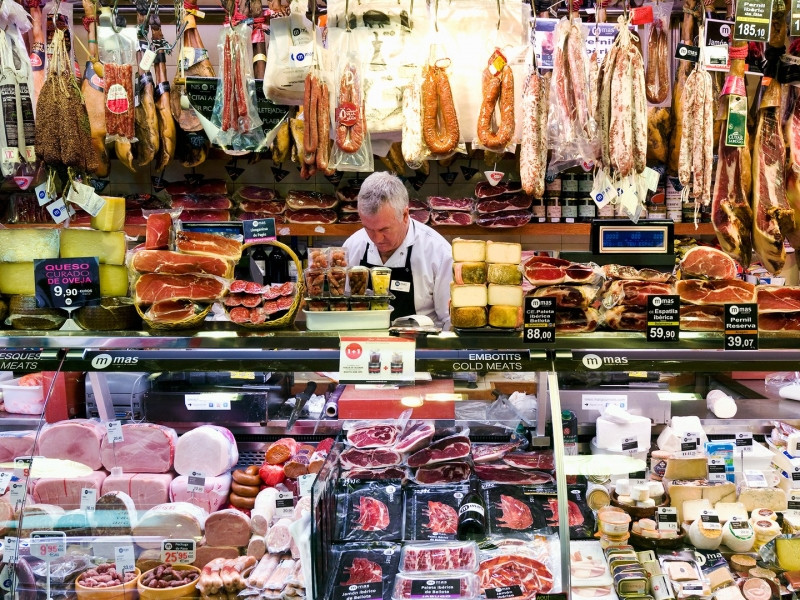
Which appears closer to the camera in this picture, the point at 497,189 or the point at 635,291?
the point at 635,291

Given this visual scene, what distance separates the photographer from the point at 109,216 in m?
2.85

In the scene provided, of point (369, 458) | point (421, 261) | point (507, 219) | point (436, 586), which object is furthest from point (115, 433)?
point (507, 219)

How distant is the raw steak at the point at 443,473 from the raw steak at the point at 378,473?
0.07 meters

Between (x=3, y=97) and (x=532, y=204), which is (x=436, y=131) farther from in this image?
(x=532, y=204)

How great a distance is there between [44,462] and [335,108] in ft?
8.02

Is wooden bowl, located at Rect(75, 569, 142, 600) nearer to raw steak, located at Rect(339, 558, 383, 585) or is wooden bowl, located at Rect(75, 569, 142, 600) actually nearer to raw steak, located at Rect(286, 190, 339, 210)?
raw steak, located at Rect(339, 558, 383, 585)

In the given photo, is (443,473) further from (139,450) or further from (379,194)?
(379,194)

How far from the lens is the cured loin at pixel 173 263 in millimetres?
2816

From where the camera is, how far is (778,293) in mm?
2742

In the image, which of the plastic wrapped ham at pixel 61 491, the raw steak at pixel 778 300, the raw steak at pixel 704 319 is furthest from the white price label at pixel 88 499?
the raw steak at pixel 778 300

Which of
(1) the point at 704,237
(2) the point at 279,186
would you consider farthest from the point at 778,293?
(2) the point at 279,186

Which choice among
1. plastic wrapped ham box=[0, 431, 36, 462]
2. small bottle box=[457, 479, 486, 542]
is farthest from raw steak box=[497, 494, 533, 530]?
plastic wrapped ham box=[0, 431, 36, 462]

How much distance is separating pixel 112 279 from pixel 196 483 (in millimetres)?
1013

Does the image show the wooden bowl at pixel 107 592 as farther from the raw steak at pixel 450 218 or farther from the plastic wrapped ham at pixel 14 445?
the raw steak at pixel 450 218
